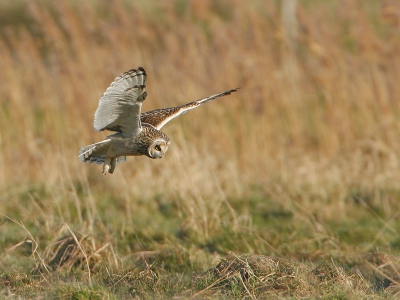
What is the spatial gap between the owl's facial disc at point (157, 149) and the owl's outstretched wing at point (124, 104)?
13cm

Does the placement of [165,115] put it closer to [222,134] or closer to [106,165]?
[106,165]

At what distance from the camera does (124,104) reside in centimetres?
411

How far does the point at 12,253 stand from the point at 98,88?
10.5 feet

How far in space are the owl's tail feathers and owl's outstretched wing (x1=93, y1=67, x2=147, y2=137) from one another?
0.56 feet

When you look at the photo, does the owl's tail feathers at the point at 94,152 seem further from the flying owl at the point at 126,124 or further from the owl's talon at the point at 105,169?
the owl's talon at the point at 105,169

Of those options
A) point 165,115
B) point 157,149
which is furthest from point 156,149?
point 165,115

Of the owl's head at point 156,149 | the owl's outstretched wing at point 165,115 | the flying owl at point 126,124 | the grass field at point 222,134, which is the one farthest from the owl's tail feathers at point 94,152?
the grass field at point 222,134

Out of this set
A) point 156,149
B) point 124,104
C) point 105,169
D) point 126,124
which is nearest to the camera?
point 124,104

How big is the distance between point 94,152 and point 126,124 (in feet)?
1.62

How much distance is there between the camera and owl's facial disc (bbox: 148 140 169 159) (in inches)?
173

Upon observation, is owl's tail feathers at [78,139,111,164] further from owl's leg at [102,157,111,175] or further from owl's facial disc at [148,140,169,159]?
owl's facial disc at [148,140,169,159]

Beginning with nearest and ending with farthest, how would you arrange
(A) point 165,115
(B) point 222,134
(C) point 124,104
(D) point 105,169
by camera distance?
(C) point 124,104, (D) point 105,169, (A) point 165,115, (B) point 222,134

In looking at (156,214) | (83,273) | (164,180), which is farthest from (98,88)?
(83,273)

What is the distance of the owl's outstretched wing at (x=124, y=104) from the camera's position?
4027 mm
